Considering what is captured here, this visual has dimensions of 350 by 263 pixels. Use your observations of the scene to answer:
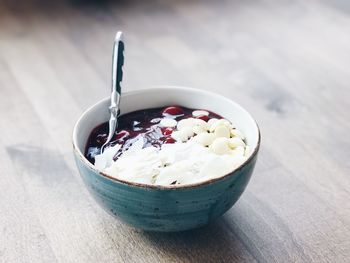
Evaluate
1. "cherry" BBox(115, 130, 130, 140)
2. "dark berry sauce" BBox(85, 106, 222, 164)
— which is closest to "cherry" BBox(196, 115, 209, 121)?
"dark berry sauce" BBox(85, 106, 222, 164)

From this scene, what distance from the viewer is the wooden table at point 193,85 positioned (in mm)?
762

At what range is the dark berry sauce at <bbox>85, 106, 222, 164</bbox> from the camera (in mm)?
757

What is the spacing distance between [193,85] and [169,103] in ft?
1.12

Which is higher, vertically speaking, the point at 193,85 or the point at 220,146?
the point at 220,146

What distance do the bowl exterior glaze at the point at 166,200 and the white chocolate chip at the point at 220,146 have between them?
0.13 feet

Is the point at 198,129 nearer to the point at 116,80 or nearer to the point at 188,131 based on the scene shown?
the point at 188,131

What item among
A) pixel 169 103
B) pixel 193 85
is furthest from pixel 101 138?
pixel 193 85

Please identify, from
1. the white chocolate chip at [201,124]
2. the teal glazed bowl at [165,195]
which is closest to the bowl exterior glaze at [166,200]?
the teal glazed bowl at [165,195]

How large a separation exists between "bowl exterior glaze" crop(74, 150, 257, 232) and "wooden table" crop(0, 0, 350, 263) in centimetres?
6

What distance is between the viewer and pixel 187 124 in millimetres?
786

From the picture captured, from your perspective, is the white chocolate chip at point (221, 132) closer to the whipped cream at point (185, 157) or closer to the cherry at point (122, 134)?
the whipped cream at point (185, 157)

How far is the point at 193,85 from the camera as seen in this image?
119cm

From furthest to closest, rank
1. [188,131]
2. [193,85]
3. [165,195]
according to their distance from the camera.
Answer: [193,85] < [188,131] < [165,195]

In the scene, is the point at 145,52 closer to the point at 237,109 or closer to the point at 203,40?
the point at 203,40
